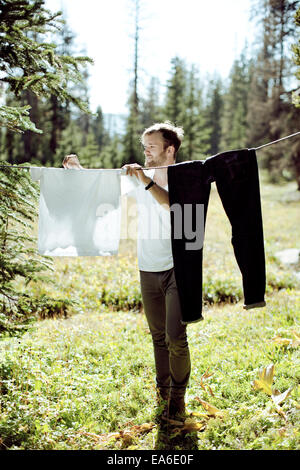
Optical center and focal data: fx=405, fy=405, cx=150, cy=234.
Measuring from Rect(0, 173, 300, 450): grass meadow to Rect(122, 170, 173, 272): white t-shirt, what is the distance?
4.53 feet

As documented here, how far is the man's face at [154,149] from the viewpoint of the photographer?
11.0 feet

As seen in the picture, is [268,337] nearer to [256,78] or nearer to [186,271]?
[186,271]

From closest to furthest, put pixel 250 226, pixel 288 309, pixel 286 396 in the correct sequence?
pixel 250 226
pixel 286 396
pixel 288 309

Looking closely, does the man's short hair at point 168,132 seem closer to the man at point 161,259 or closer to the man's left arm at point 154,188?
the man at point 161,259

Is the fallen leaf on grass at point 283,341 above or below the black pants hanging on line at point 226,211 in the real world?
below

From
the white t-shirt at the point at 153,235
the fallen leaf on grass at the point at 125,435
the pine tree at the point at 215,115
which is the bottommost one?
the fallen leaf on grass at the point at 125,435

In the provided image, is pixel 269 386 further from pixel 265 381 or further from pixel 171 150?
pixel 171 150

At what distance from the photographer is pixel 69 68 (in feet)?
15.1

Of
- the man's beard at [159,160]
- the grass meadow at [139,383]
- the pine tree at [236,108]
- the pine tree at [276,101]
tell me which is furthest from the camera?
the pine tree at [236,108]

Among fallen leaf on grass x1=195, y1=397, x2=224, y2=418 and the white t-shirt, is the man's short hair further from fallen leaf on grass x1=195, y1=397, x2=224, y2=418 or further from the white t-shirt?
fallen leaf on grass x1=195, y1=397, x2=224, y2=418

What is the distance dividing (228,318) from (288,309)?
3.07 feet

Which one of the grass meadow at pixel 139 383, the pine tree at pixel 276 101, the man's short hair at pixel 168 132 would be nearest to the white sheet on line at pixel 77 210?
the man's short hair at pixel 168 132

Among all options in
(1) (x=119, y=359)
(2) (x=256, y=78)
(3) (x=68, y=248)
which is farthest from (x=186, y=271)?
(2) (x=256, y=78)
